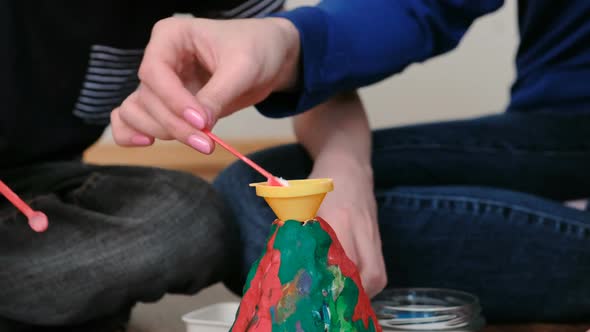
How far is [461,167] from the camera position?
0.90 m

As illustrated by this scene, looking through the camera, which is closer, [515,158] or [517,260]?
[517,260]

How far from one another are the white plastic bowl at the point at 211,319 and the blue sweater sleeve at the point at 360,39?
18cm

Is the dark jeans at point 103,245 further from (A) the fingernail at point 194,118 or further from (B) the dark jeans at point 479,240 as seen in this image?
(A) the fingernail at point 194,118

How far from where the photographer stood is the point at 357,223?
59 cm

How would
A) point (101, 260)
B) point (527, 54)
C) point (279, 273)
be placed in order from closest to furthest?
point (279, 273), point (101, 260), point (527, 54)


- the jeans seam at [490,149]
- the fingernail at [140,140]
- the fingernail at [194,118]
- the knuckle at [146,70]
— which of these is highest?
the knuckle at [146,70]

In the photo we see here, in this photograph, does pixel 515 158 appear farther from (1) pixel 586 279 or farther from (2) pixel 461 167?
(1) pixel 586 279

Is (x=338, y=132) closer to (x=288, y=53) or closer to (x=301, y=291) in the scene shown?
(x=288, y=53)

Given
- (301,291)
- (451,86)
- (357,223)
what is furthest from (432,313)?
(451,86)

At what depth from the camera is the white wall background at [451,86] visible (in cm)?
161

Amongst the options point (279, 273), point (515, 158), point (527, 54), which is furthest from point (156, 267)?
point (527, 54)

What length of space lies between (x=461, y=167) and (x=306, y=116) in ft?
0.74

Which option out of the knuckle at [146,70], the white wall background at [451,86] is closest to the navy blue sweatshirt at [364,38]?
the knuckle at [146,70]

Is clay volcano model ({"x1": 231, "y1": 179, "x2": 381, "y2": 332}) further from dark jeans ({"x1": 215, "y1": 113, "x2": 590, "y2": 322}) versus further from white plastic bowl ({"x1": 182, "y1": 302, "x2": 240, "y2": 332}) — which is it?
dark jeans ({"x1": 215, "y1": 113, "x2": 590, "y2": 322})
